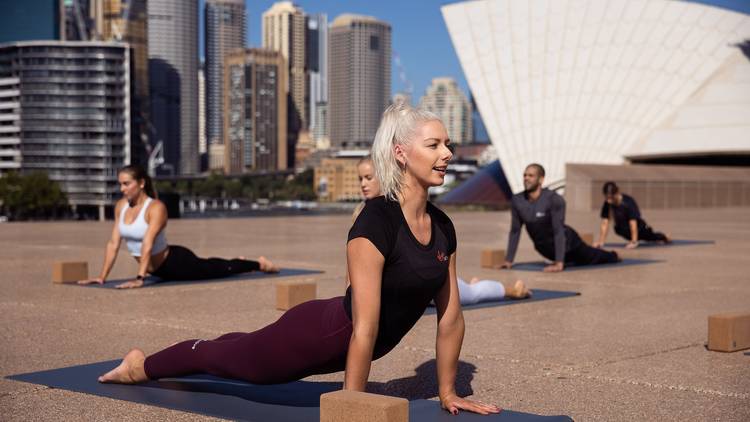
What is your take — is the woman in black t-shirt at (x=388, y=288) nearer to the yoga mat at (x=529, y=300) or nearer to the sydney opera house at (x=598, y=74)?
the yoga mat at (x=529, y=300)

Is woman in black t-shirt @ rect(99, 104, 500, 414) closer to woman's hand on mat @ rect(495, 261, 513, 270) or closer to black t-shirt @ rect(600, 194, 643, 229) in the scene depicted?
woman's hand on mat @ rect(495, 261, 513, 270)

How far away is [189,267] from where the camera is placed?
10.2 m

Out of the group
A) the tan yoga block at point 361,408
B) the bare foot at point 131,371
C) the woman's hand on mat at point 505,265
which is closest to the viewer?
the tan yoga block at point 361,408

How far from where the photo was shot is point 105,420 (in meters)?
4.27

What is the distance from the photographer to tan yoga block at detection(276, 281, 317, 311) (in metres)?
8.21

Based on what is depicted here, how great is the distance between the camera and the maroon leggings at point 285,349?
4109mm

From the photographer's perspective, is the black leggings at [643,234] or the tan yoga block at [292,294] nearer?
the tan yoga block at [292,294]

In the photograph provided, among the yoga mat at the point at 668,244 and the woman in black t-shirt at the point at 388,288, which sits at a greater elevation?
the woman in black t-shirt at the point at 388,288

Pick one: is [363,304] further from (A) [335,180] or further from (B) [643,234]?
(A) [335,180]

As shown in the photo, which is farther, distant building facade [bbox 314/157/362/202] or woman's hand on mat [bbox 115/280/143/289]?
distant building facade [bbox 314/157/362/202]

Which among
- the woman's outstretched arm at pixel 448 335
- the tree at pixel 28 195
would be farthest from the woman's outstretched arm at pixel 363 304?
the tree at pixel 28 195

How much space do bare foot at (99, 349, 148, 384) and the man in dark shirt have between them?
6.46m

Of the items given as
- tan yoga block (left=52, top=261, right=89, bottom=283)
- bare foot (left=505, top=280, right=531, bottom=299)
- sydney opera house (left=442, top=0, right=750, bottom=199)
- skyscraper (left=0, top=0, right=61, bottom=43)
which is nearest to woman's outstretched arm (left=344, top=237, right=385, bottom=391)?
bare foot (left=505, top=280, right=531, bottom=299)

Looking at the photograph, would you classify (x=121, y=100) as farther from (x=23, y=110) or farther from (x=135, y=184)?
(x=135, y=184)
